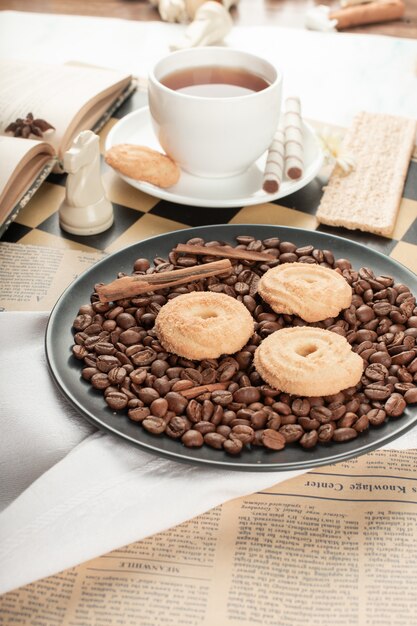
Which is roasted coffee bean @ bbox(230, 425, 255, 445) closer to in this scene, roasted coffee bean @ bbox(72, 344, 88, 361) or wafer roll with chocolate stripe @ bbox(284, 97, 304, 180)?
roasted coffee bean @ bbox(72, 344, 88, 361)

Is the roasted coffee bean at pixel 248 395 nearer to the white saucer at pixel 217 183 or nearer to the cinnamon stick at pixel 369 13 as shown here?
the white saucer at pixel 217 183

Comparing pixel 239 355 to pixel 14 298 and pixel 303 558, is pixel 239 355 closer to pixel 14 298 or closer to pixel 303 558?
pixel 303 558

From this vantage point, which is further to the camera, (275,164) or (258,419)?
Result: (275,164)

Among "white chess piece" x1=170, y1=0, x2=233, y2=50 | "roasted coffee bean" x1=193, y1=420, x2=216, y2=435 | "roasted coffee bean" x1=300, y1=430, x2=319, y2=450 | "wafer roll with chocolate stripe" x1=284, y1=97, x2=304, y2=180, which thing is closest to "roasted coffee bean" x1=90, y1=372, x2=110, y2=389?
"roasted coffee bean" x1=193, y1=420, x2=216, y2=435

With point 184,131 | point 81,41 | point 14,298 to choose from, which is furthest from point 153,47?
point 14,298

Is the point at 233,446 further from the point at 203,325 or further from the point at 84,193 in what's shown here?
the point at 84,193

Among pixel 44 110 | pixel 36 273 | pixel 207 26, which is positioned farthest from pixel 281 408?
pixel 207 26
